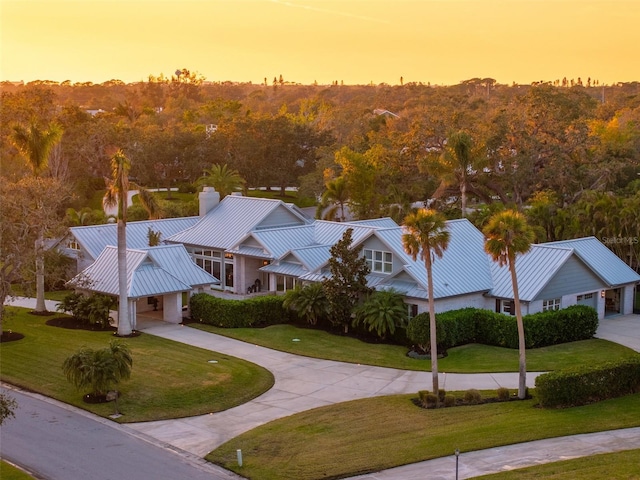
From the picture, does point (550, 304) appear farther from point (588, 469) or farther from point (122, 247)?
point (122, 247)

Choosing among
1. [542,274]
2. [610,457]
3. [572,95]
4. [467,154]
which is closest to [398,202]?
[467,154]

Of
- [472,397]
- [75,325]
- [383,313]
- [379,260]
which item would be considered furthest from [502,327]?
[75,325]

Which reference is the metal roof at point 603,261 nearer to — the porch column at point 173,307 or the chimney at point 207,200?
the porch column at point 173,307

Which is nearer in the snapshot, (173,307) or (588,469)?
(588,469)

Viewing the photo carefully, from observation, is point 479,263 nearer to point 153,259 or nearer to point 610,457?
point 153,259

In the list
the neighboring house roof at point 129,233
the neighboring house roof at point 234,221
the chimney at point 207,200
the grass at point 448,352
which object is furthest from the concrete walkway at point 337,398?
the chimney at point 207,200

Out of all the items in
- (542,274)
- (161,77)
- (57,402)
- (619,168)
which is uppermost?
(161,77)
